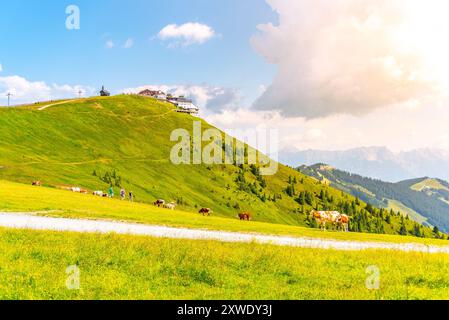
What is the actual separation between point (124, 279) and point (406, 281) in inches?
534

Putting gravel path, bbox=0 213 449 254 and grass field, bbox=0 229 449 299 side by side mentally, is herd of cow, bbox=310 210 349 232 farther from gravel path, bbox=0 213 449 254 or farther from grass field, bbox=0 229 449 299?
grass field, bbox=0 229 449 299

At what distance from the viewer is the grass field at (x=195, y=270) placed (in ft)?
57.7

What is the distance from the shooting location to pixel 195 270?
21188mm

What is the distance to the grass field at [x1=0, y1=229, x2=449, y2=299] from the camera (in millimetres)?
17594

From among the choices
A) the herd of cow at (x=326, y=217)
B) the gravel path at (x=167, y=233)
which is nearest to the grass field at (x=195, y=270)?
the gravel path at (x=167, y=233)

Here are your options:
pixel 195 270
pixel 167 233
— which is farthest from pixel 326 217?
pixel 195 270

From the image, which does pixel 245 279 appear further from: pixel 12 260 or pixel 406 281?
pixel 12 260

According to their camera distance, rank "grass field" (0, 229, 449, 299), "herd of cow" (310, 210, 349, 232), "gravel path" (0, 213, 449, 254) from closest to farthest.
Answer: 1. "grass field" (0, 229, 449, 299)
2. "gravel path" (0, 213, 449, 254)
3. "herd of cow" (310, 210, 349, 232)

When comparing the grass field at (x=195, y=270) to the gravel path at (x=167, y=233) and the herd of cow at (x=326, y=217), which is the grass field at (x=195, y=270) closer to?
the gravel path at (x=167, y=233)

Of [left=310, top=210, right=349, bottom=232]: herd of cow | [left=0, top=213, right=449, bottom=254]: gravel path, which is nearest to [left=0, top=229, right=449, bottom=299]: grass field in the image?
[left=0, top=213, right=449, bottom=254]: gravel path

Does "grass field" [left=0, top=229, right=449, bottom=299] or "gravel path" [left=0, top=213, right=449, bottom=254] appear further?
"gravel path" [left=0, top=213, right=449, bottom=254]

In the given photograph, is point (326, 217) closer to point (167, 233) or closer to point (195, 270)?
point (167, 233)

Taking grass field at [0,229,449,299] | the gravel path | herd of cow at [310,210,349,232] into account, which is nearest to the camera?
grass field at [0,229,449,299]
